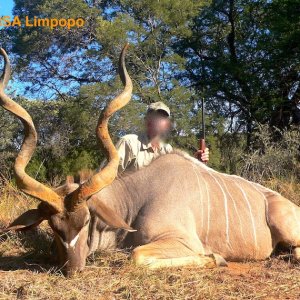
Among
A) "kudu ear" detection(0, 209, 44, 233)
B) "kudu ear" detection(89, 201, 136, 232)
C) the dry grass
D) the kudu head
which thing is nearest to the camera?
the dry grass

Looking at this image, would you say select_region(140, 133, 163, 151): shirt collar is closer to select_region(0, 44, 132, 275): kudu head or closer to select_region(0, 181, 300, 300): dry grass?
select_region(0, 44, 132, 275): kudu head

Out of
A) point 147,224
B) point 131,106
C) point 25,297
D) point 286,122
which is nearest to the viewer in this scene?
point 25,297

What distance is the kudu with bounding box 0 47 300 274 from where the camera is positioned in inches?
115

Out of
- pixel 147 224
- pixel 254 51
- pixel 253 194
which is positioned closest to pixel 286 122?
pixel 254 51

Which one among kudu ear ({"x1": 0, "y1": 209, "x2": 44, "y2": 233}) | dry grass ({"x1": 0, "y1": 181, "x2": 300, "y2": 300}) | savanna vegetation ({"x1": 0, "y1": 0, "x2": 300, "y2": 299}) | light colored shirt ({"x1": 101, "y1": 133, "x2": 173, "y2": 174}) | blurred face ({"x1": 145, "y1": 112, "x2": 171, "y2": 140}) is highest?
savanna vegetation ({"x1": 0, "y1": 0, "x2": 300, "y2": 299})

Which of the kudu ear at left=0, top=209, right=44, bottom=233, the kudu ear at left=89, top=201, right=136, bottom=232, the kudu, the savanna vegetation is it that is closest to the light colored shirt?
the kudu

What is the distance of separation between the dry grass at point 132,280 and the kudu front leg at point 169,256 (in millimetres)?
73

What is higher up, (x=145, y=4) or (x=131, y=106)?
(x=145, y=4)

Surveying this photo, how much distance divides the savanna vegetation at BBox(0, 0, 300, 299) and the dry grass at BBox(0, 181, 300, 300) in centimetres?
286

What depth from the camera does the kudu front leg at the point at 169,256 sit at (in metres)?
2.96

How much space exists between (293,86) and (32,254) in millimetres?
9990

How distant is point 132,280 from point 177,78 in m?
9.98

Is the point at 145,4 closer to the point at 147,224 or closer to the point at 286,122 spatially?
the point at 286,122

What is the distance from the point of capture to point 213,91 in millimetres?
12648
